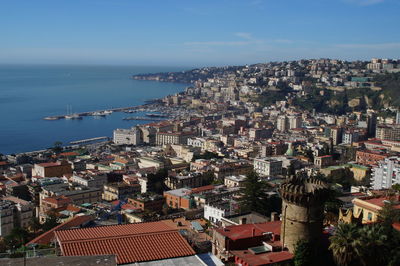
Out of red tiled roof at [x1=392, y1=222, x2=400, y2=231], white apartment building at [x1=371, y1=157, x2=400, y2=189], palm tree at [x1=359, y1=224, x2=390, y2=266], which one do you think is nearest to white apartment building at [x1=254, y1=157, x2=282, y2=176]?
white apartment building at [x1=371, y1=157, x2=400, y2=189]

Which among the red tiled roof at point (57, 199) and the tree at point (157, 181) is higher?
the red tiled roof at point (57, 199)

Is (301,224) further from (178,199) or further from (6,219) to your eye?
(6,219)

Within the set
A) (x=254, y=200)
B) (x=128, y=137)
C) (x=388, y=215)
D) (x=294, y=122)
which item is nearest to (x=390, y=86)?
(x=294, y=122)

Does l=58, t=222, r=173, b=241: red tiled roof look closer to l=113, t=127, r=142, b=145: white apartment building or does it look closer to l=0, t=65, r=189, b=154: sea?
l=113, t=127, r=142, b=145: white apartment building

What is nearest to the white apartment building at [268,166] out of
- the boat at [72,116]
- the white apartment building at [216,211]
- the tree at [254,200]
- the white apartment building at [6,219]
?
the white apartment building at [216,211]

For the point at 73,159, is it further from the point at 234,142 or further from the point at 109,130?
the point at 109,130

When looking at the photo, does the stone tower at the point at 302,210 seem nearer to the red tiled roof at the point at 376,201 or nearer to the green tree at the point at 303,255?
the green tree at the point at 303,255

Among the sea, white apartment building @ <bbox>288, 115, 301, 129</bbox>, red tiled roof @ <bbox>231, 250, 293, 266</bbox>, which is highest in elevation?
red tiled roof @ <bbox>231, 250, 293, 266</bbox>
